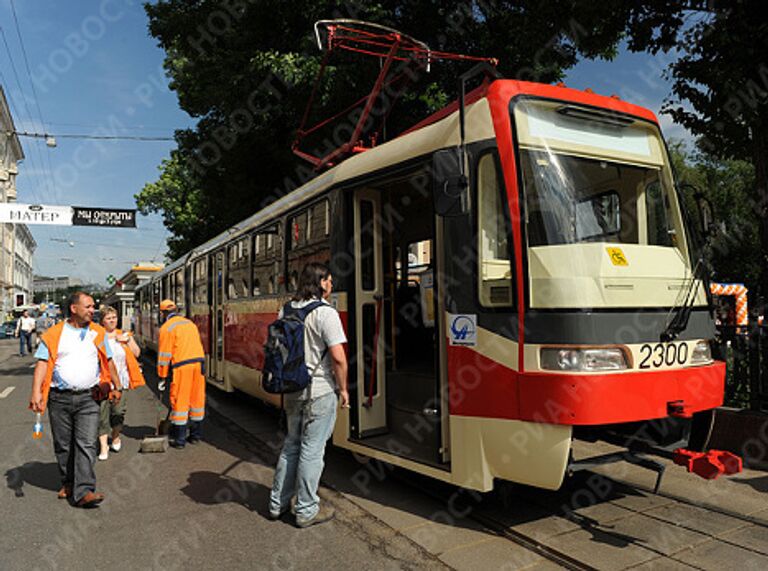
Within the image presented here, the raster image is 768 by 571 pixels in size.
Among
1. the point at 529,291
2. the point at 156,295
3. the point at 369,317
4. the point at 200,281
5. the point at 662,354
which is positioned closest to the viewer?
the point at 529,291

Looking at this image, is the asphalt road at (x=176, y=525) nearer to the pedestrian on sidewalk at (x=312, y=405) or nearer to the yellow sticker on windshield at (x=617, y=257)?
the pedestrian on sidewalk at (x=312, y=405)

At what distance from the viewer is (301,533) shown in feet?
14.6

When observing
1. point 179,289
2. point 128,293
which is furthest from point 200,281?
point 128,293

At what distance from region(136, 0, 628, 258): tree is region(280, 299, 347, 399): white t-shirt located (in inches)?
209

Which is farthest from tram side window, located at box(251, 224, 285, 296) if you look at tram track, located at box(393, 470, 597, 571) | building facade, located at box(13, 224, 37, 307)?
building facade, located at box(13, 224, 37, 307)

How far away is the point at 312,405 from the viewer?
4.61 m

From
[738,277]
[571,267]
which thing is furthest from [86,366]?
[738,277]

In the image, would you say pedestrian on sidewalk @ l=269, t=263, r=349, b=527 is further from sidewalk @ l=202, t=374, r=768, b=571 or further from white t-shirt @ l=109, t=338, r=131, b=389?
white t-shirt @ l=109, t=338, r=131, b=389

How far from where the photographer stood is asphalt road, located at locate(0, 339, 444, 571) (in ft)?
13.2

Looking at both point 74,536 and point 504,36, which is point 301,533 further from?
point 504,36

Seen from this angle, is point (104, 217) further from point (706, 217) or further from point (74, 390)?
point (706, 217)

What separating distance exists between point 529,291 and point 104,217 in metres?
20.7

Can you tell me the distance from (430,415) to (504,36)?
8927 millimetres

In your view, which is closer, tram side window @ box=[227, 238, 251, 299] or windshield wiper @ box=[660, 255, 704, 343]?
windshield wiper @ box=[660, 255, 704, 343]
